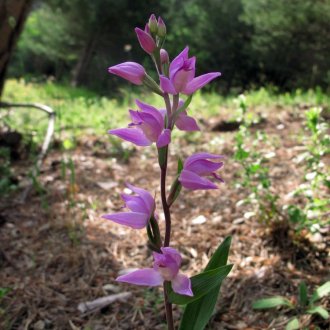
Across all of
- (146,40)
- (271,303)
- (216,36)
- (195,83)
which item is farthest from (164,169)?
(216,36)

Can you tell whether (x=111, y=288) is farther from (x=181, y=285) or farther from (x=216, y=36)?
(x=216, y=36)

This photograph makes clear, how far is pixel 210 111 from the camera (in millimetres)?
5172

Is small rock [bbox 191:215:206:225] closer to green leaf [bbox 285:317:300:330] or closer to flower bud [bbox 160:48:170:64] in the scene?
green leaf [bbox 285:317:300:330]

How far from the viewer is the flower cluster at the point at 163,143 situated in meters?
1.15

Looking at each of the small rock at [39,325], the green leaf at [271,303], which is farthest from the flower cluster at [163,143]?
the small rock at [39,325]

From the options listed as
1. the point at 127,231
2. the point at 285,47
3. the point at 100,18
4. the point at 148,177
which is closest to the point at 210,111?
the point at 148,177

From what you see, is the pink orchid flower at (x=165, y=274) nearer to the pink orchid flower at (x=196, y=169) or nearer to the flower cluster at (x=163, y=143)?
the flower cluster at (x=163, y=143)

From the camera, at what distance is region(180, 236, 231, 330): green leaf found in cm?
128

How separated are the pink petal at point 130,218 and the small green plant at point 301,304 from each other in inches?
30.3

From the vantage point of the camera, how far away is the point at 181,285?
44.9 inches

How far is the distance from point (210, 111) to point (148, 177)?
2044mm

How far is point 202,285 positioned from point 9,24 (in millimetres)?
3257

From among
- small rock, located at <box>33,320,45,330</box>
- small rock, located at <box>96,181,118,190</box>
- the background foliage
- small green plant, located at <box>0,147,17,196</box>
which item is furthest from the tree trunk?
the background foliage

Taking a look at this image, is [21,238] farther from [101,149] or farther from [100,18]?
[100,18]
